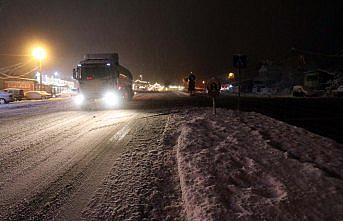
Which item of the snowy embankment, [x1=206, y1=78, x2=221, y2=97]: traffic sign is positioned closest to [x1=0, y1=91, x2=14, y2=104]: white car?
[x1=206, y1=78, x2=221, y2=97]: traffic sign

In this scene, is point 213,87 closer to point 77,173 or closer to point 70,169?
point 70,169

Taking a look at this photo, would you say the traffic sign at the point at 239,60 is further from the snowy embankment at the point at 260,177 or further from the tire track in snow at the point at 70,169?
the tire track in snow at the point at 70,169

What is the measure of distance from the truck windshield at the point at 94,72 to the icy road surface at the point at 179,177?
640 inches

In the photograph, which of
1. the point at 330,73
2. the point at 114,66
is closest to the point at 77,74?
the point at 114,66

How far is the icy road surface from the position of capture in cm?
440

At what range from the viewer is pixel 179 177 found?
5898mm

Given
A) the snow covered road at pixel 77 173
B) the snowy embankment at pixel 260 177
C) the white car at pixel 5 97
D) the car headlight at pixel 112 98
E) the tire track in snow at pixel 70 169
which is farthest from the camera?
the white car at pixel 5 97

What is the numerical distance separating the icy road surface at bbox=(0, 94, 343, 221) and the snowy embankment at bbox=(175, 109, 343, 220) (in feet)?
0.04

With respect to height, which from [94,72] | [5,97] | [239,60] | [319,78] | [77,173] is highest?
[319,78]

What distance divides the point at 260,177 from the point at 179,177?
1.41 metres

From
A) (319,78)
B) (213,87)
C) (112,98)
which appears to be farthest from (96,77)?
(319,78)

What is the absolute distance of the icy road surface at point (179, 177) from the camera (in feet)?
14.4

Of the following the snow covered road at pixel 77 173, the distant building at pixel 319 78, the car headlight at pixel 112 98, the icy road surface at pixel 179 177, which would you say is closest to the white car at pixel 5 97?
the car headlight at pixel 112 98

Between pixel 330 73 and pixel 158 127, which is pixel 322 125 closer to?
pixel 158 127
